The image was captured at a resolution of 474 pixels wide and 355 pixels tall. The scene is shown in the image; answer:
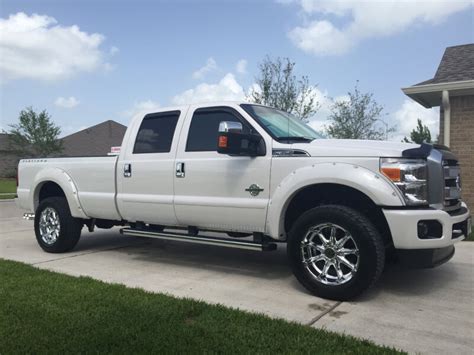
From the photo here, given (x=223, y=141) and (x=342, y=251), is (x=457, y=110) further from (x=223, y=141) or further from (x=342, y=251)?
(x=223, y=141)

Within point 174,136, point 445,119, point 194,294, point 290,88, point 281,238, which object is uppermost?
point 290,88

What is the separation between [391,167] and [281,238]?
145cm

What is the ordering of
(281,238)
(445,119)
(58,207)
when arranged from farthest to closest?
(445,119) → (58,207) → (281,238)

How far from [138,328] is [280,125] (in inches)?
117

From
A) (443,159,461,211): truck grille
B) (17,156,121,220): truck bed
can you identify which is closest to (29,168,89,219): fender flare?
(17,156,121,220): truck bed

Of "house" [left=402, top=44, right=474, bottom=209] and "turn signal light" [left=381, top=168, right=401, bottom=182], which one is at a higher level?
"house" [left=402, top=44, right=474, bottom=209]

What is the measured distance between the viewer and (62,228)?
7082 millimetres

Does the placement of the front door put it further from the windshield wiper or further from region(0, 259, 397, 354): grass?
region(0, 259, 397, 354): grass

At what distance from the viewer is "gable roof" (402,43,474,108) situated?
1010 centimetres

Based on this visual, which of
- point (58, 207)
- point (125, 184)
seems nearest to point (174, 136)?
point (125, 184)

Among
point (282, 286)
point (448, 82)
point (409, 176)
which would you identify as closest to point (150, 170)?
point (282, 286)

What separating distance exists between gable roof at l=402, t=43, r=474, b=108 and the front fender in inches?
266

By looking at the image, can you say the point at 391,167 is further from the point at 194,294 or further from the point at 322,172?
the point at 194,294

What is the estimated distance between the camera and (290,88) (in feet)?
48.4
